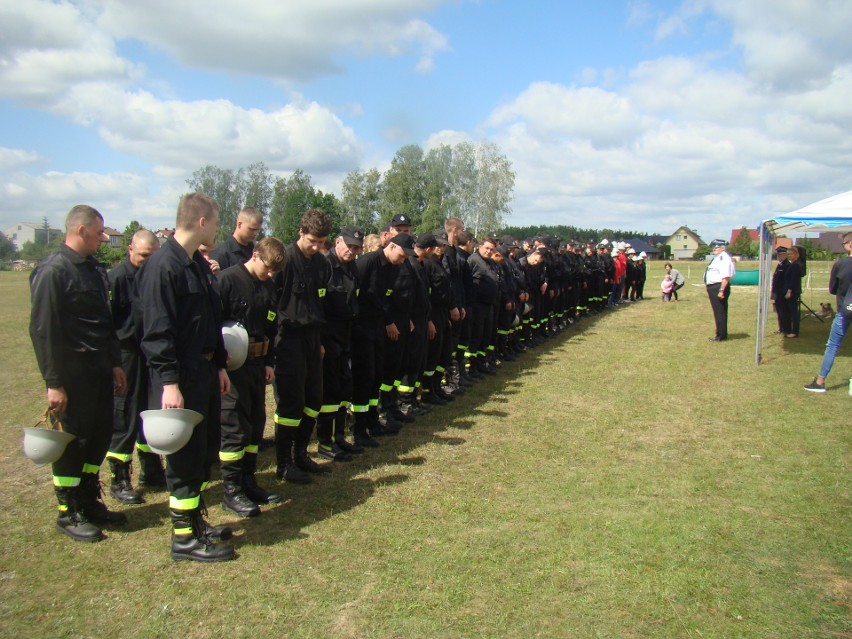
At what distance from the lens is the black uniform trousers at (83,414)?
415 cm

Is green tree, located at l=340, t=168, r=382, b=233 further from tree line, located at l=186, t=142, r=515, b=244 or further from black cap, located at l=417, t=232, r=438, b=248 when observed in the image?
black cap, located at l=417, t=232, r=438, b=248

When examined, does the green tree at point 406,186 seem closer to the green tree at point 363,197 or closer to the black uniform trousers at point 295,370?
the green tree at point 363,197

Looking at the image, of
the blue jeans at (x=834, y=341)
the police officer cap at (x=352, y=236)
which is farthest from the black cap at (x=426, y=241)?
the blue jeans at (x=834, y=341)

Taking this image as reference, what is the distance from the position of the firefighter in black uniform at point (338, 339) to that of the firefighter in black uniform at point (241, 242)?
0.72 meters

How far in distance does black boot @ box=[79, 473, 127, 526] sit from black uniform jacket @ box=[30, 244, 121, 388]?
2.59 feet

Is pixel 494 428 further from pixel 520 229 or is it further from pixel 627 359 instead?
pixel 520 229

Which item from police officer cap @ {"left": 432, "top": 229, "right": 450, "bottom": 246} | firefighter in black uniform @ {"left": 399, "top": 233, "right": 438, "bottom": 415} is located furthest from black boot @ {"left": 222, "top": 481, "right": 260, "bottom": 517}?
police officer cap @ {"left": 432, "top": 229, "right": 450, "bottom": 246}

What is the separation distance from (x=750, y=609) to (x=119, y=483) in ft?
15.1

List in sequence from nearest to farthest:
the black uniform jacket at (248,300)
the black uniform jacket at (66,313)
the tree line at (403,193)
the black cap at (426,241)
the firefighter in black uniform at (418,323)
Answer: the black uniform jacket at (66,313) → the black uniform jacket at (248,300) → the firefighter in black uniform at (418,323) → the black cap at (426,241) → the tree line at (403,193)

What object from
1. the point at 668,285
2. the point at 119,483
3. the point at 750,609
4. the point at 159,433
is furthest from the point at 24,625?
the point at 668,285

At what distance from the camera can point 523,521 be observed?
4434 millimetres

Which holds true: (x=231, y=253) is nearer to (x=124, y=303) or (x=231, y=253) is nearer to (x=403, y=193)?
(x=124, y=303)

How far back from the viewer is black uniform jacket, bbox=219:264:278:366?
446 cm

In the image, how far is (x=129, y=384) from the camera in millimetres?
5168
